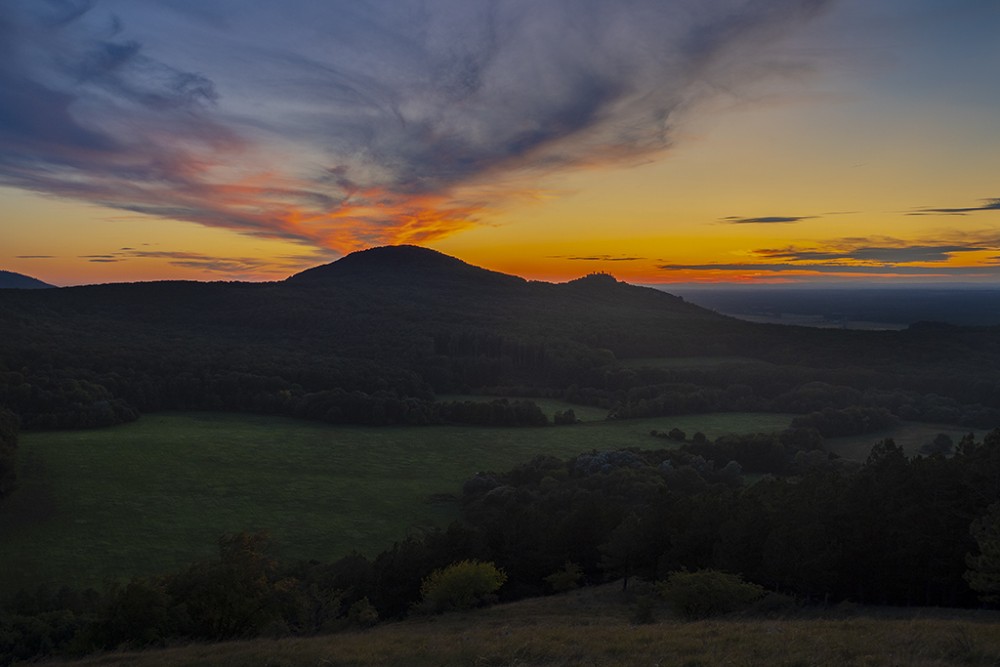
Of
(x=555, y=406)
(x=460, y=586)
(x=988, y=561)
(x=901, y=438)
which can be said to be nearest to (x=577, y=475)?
(x=460, y=586)

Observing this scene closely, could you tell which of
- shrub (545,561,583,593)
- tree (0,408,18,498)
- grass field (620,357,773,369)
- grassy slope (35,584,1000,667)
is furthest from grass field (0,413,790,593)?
grass field (620,357,773,369)

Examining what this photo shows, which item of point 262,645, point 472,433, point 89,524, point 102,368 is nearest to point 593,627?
point 262,645

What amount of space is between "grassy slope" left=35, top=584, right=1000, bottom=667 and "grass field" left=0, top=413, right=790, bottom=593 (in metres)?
40.8

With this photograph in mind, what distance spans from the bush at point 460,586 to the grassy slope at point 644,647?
35.7 feet

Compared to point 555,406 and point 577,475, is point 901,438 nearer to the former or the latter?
point 577,475

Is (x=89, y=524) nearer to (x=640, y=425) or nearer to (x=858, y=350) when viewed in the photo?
(x=640, y=425)

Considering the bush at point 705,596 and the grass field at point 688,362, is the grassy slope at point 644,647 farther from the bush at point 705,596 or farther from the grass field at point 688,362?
the grass field at point 688,362

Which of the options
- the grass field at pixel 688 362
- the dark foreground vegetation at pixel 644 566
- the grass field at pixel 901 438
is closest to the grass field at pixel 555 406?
the grass field at pixel 688 362

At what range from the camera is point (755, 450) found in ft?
314

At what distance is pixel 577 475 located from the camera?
82.6m

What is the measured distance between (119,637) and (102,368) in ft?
430

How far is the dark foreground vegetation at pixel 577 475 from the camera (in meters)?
32.2

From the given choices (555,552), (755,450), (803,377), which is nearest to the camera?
(555,552)

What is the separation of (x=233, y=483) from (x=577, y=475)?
156ft
